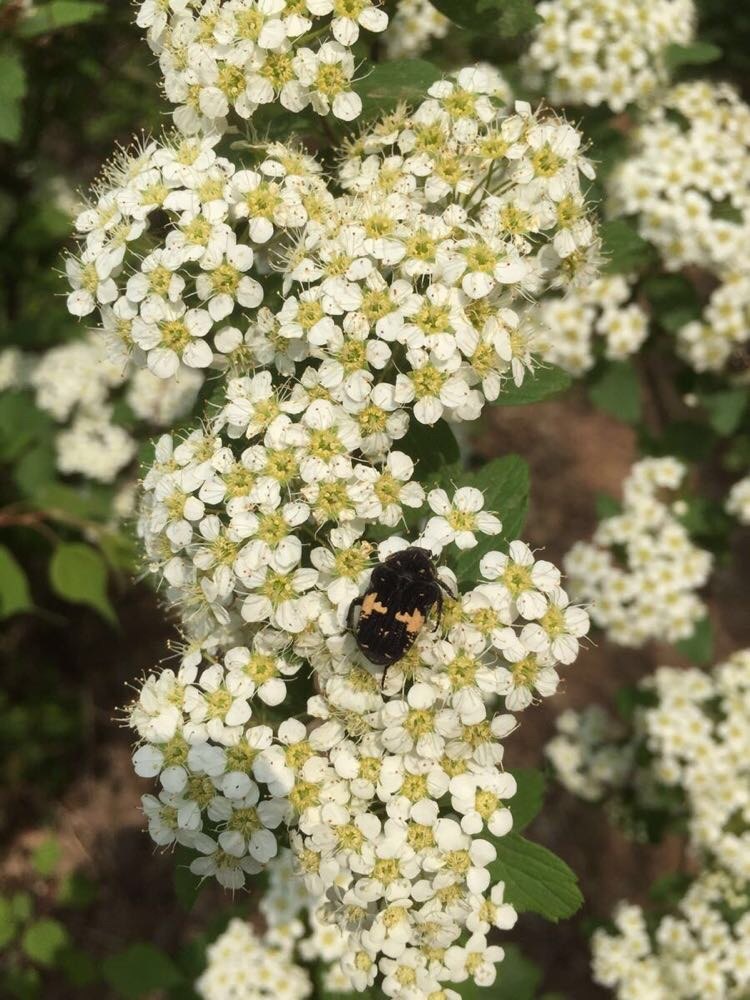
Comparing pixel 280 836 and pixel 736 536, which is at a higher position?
pixel 280 836

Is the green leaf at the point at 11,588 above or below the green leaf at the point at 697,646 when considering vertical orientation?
above

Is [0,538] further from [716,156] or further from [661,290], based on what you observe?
[716,156]

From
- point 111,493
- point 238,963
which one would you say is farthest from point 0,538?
point 238,963

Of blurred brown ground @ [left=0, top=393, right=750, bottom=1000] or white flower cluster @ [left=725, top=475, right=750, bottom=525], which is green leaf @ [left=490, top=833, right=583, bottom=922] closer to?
white flower cluster @ [left=725, top=475, right=750, bottom=525]

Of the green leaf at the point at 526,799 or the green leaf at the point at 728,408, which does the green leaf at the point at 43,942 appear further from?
the green leaf at the point at 728,408

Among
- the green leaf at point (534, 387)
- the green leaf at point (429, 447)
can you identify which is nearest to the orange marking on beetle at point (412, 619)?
the green leaf at point (429, 447)

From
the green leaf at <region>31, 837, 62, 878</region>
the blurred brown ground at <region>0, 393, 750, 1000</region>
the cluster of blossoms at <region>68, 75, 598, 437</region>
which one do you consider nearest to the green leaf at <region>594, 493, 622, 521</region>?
the blurred brown ground at <region>0, 393, 750, 1000</region>
